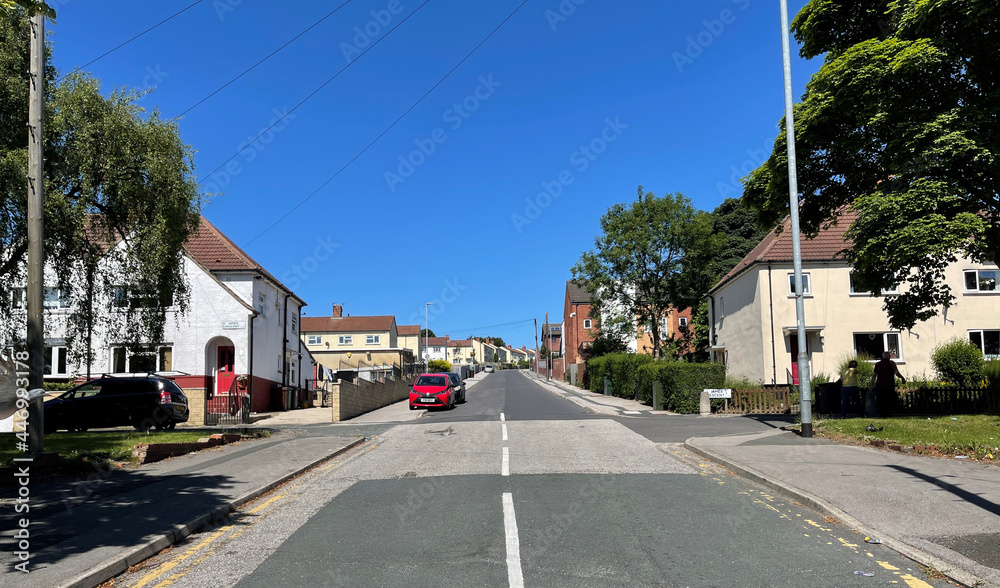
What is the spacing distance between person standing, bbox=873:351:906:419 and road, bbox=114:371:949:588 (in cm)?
876

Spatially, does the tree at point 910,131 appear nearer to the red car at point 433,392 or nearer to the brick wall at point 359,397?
the brick wall at point 359,397

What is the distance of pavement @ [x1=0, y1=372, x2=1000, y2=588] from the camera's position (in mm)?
5836

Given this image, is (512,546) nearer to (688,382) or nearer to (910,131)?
(910,131)

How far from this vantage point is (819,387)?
2036 cm

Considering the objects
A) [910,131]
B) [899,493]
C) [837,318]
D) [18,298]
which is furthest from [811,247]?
[18,298]

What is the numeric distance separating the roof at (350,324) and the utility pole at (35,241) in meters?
69.8

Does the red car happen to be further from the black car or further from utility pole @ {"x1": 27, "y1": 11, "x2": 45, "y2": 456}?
utility pole @ {"x1": 27, "y1": 11, "x2": 45, "y2": 456}

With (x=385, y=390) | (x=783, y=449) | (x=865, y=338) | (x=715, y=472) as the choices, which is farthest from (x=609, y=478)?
(x=385, y=390)

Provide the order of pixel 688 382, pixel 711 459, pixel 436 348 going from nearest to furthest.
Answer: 1. pixel 711 459
2. pixel 688 382
3. pixel 436 348

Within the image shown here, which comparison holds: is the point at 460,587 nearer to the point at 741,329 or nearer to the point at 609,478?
the point at 609,478

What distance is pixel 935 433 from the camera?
13477 mm

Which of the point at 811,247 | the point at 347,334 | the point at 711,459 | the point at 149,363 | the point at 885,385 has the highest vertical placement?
the point at 811,247

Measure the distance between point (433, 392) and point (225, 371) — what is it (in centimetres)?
936

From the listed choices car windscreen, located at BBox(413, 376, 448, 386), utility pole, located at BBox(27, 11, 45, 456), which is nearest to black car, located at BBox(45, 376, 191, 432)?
utility pole, located at BBox(27, 11, 45, 456)
